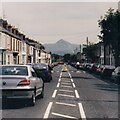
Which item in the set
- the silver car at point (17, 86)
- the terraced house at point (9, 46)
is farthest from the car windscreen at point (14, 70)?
the terraced house at point (9, 46)

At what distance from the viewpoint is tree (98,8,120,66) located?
141 ft

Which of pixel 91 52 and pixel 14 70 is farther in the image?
pixel 91 52

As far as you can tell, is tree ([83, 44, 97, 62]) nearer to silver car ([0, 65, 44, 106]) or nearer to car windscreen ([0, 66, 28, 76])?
car windscreen ([0, 66, 28, 76])

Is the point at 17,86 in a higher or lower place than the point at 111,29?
lower

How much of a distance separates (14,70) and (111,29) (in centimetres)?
3011

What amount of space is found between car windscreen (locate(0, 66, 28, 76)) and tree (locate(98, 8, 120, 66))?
28829 mm

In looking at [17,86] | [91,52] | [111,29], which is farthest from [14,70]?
[91,52]

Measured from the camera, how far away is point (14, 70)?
15055 millimetres

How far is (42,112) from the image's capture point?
42.4 feet

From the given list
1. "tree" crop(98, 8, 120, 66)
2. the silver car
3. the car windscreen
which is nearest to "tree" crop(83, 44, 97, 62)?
"tree" crop(98, 8, 120, 66)

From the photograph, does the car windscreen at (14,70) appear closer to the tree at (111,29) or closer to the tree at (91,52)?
the tree at (111,29)

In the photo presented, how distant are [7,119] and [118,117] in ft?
10.6

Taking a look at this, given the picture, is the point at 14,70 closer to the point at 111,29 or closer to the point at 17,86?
the point at 17,86

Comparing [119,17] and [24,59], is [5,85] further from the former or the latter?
[24,59]
